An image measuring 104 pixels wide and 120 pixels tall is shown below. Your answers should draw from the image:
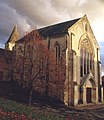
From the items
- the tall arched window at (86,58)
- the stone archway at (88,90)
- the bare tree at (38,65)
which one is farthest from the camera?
the tall arched window at (86,58)

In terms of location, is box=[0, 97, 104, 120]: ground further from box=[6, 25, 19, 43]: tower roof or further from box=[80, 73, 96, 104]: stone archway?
box=[6, 25, 19, 43]: tower roof

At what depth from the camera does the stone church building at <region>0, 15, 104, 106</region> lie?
101 ft

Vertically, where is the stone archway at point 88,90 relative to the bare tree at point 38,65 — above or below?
below

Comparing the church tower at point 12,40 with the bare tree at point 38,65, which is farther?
the church tower at point 12,40

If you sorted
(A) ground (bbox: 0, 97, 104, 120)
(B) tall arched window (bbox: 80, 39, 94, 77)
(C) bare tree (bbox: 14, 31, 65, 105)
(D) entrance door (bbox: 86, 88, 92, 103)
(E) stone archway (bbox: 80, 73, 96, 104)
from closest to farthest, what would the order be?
(A) ground (bbox: 0, 97, 104, 120), (C) bare tree (bbox: 14, 31, 65, 105), (E) stone archway (bbox: 80, 73, 96, 104), (B) tall arched window (bbox: 80, 39, 94, 77), (D) entrance door (bbox: 86, 88, 92, 103)

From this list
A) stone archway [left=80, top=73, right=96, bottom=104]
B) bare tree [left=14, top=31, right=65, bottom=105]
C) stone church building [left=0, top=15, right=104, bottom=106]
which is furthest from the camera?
stone archway [left=80, top=73, right=96, bottom=104]

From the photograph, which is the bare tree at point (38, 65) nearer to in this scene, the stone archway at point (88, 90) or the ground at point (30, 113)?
the ground at point (30, 113)

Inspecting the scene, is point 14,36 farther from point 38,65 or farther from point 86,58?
point 38,65

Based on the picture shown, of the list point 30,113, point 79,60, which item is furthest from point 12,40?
point 30,113

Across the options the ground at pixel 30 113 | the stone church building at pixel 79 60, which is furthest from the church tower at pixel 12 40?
the ground at pixel 30 113

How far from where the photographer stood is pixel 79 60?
3381 centimetres

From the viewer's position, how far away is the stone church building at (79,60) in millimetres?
30891

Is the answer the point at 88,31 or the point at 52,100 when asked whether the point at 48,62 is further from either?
the point at 88,31

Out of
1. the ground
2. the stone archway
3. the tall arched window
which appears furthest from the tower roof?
the ground
